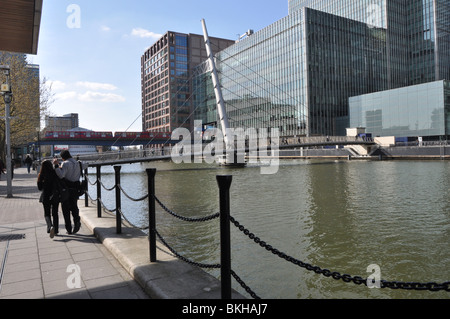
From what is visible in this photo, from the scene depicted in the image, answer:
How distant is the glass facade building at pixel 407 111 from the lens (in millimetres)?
57000

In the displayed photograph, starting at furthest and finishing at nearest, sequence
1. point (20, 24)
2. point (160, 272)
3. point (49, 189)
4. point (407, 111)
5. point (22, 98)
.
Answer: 1. point (407, 111)
2. point (22, 98)
3. point (20, 24)
4. point (49, 189)
5. point (160, 272)

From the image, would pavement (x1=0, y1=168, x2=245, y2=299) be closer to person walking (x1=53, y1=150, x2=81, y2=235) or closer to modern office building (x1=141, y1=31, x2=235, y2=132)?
person walking (x1=53, y1=150, x2=81, y2=235)

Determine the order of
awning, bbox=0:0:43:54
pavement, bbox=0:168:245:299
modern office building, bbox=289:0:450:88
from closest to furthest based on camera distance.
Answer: pavement, bbox=0:168:245:299 → awning, bbox=0:0:43:54 → modern office building, bbox=289:0:450:88

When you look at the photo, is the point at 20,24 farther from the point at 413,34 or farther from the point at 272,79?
the point at 413,34

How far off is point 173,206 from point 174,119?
99.4 metres

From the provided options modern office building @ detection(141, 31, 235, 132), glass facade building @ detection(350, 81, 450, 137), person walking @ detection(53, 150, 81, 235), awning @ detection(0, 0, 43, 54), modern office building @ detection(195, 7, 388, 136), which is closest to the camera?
awning @ detection(0, 0, 43, 54)

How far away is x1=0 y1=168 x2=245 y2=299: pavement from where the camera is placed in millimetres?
3551

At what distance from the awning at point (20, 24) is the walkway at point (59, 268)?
169 inches

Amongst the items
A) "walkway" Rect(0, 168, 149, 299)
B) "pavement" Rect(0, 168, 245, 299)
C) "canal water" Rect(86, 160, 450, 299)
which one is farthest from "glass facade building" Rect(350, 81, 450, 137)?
"walkway" Rect(0, 168, 149, 299)

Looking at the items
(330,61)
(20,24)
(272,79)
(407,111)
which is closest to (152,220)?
(20,24)

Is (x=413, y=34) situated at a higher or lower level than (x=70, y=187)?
higher

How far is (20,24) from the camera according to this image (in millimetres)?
6988

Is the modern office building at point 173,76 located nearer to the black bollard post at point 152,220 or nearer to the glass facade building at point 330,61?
the glass facade building at point 330,61

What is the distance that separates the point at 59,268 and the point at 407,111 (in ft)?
225
